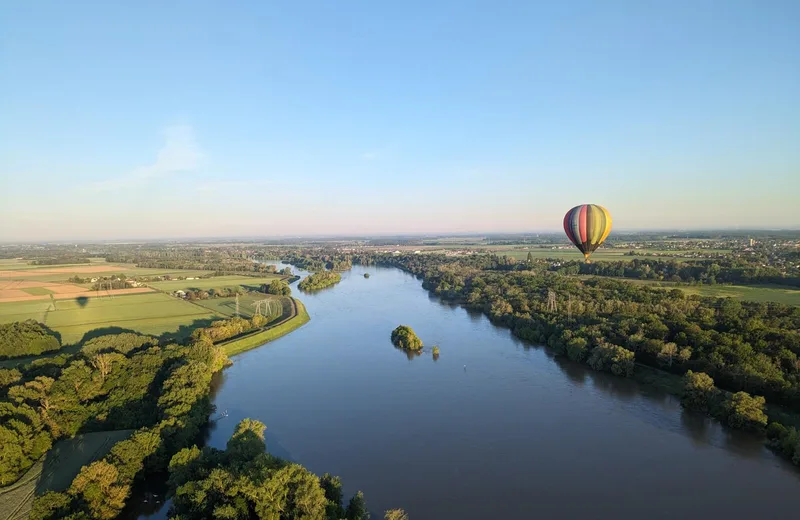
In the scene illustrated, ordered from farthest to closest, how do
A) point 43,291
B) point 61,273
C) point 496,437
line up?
point 61,273 < point 43,291 < point 496,437

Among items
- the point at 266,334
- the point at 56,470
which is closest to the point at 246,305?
the point at 266,334

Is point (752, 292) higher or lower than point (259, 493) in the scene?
higher

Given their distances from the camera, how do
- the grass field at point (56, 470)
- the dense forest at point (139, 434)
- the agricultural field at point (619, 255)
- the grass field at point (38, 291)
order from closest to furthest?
1. the dense forest at point (139, 434)
2. the grass field at point (56, 470)
3. the grass field at point (38, 291)
4. the agricultural field at point (619, 255)

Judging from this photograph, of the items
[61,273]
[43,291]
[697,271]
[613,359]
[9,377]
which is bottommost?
[613,359]

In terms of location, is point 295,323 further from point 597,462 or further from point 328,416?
point 597,462

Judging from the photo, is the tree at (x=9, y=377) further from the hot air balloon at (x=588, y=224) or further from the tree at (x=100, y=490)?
the hot air balloon at (x=588, y=224)

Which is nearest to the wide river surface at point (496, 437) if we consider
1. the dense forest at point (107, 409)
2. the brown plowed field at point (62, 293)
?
the dense forest at point (107, 409)

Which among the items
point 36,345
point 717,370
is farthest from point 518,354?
point 36,345

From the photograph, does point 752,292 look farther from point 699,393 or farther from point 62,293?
point 62,293
